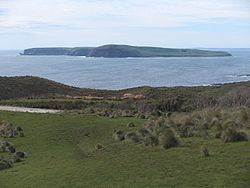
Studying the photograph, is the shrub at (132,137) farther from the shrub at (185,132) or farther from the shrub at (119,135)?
the shrub at (185,132)

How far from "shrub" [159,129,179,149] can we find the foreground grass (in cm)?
35

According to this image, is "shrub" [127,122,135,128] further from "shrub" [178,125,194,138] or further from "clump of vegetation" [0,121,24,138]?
"clump of vegetation" [0,121,24,138]

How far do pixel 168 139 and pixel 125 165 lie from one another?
3216mm

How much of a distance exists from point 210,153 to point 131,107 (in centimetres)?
2852

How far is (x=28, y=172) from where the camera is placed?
18.5 metres

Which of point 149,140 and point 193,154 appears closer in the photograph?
point 193,154

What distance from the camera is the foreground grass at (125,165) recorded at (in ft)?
48.4

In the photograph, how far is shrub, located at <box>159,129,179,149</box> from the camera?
19.9m

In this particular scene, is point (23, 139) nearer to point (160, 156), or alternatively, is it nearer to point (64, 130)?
point (64, 130)

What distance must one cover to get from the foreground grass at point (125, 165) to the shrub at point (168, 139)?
1.16 ft

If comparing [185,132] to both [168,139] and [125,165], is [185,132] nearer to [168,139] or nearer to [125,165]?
[168,139]

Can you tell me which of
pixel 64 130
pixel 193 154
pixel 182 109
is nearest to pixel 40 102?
pixel 182 109

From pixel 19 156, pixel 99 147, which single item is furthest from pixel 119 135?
pixel 19 156

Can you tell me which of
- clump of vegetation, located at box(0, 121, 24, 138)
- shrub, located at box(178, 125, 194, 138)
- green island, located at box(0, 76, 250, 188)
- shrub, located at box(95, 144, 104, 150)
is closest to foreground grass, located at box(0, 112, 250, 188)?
green island, located at box(0, 76, 250, 188)
